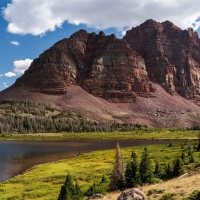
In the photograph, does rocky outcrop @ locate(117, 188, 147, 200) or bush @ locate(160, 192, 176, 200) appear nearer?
rocky outcrop @ locate(117, 188, 147, 200)

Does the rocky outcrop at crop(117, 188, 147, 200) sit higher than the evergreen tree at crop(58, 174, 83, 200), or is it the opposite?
the rocky outcrop at crop(117, 188, 147, 200)

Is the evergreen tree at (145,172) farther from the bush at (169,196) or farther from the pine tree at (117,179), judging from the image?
the bush at (169,196)

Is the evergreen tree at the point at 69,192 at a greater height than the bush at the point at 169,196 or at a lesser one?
lesser

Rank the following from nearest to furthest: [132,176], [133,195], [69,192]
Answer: [133,195] → [69,192] → [132,176]

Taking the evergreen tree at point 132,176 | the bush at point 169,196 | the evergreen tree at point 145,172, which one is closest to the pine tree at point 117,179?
the evergreen tree at point 132,176

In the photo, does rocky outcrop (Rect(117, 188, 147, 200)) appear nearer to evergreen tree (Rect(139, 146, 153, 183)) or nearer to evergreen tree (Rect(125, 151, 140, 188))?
evergreen tree (Rect(125, 151, 140, 188))

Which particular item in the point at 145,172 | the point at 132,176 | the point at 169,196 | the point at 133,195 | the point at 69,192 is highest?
the point at 133,195

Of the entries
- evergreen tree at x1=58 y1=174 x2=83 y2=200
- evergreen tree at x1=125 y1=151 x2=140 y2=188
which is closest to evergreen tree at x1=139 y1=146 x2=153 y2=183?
evergreen tree at x1=125 y1=151 x2=140 y2=188

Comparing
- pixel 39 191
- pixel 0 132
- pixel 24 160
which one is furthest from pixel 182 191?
pixel 0 132

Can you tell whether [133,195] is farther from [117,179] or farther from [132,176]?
[132,176]

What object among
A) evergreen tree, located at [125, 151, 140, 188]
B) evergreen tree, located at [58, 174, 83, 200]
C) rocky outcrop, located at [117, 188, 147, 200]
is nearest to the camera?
→ rocky outcrop, located at [117, 188, 147, 200]

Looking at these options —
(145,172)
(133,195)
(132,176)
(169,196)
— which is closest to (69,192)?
(132,176)

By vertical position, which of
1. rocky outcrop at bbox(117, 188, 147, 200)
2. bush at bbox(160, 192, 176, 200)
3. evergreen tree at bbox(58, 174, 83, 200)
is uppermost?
rocky outcrop at bbox(117, 188, 147, 200)

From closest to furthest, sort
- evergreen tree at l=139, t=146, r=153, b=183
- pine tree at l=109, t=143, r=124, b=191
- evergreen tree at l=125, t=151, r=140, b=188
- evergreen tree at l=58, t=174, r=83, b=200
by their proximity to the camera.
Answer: evergreen tree at l=58, t=174, r=83, b=200 < evergreen tree at l=125, t=151, r=140, b=188 < pine tree at l=109, t=143, r=124, b=191 < evergreen tree at l=139, t=146, r=153, b=183
